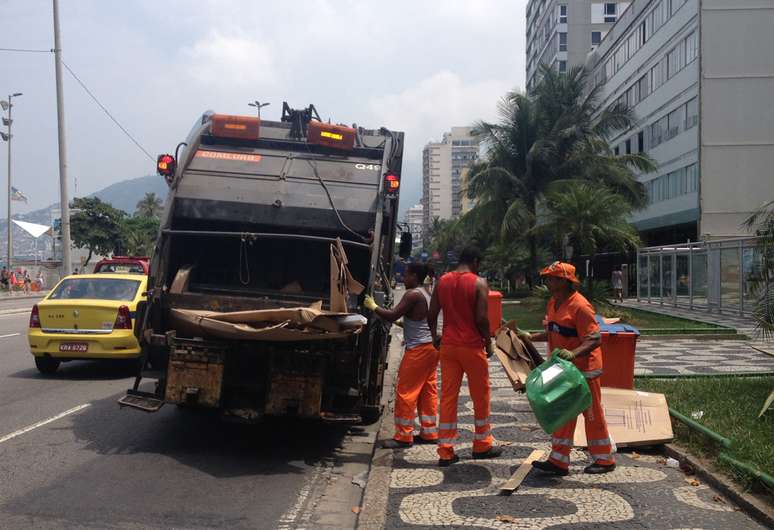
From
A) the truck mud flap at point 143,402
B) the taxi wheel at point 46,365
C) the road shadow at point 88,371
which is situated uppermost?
the truck mud flap at point 143,402

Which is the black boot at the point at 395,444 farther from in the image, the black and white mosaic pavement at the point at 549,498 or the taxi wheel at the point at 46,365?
the taxi wheel at the point at 46,365

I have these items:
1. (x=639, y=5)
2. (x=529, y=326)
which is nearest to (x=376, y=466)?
(x=529, y=326)

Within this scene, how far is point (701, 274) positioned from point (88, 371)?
1904 centimetres

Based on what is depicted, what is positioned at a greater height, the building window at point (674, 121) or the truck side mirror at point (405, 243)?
the building window at point (674, 121)

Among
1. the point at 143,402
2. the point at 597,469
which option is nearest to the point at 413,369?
the point at 597,469

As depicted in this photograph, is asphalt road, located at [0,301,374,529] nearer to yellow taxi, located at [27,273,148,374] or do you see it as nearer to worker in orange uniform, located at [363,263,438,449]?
worker in orange uniform, located at [363,263,438,449]

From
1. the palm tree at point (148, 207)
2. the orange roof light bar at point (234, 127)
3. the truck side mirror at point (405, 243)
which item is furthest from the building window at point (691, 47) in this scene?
the palm tree at point (148, 207)

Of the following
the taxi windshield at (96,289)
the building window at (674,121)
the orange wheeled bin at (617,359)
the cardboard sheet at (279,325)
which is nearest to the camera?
the cardboard sheet at (279,325)

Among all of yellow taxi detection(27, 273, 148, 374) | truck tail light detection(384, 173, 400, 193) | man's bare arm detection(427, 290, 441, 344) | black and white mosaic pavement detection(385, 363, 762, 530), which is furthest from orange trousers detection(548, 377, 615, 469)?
yellow taxi detection(27, 273, 148, 374)

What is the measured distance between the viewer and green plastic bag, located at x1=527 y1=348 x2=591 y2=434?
5625mm

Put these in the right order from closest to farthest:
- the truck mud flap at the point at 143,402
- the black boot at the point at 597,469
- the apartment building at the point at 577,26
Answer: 1. the black boot at the point at 597,469
2. the truck mud flap at the point at 143,402
3. the apartment building at the point at 577,26

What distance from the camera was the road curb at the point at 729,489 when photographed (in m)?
4.89

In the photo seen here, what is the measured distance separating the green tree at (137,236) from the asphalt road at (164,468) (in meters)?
52.3

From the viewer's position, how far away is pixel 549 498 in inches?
215
